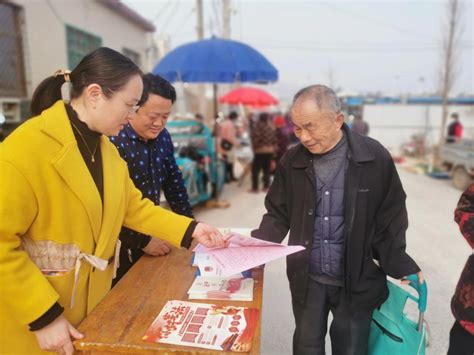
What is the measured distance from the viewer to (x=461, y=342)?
5.35 feet

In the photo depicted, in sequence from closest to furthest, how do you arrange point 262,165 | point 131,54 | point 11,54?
point 11,54
point 262,165
point 131,54

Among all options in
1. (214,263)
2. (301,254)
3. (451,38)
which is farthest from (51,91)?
(451,38)

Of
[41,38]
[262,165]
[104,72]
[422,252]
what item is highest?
[41,38]

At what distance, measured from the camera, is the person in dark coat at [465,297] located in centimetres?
155

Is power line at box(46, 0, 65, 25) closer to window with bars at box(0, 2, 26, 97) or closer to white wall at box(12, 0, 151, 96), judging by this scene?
white wall at box(12, 0, 151, 96)

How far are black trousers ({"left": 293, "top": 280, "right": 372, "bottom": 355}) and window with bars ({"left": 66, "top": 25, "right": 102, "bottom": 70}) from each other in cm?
807

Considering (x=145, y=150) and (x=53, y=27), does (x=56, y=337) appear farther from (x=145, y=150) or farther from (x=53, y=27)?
(x=53, y=27)

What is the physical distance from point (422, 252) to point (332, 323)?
300 centimetres

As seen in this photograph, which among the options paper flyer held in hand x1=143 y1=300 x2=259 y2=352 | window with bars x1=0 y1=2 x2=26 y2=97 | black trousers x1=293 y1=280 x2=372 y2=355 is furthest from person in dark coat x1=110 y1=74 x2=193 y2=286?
window with bars x1=0 y1=2 x2=26 y2=97

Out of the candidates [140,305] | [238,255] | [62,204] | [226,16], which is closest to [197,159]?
[238,255]

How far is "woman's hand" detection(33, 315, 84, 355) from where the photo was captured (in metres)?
1.10

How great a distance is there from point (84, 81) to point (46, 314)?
718 millimetres

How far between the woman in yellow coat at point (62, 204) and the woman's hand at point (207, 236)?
0.31m

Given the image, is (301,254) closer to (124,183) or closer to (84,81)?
(124,183)
